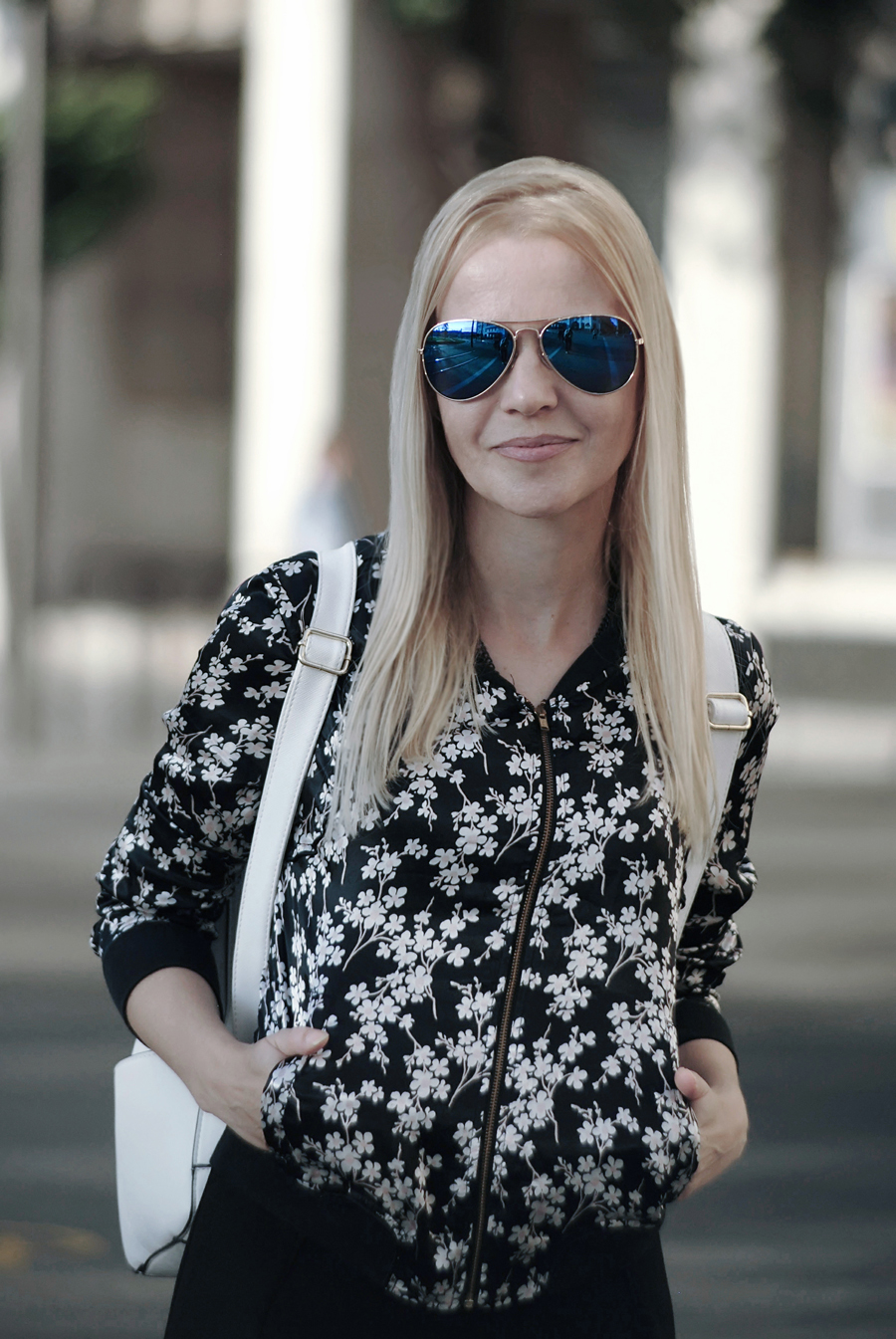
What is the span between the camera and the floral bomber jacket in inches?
69.5

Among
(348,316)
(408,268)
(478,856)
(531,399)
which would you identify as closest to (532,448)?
(531,399)

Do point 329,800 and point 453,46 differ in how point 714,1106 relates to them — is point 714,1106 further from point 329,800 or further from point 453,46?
point 453,46

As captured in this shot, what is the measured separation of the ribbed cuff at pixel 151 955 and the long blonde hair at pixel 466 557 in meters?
0.28

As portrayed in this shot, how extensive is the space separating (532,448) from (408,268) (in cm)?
1368

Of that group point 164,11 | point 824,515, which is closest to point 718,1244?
point 824,515

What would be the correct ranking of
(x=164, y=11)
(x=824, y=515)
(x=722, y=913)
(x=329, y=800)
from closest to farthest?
(x=329, y=800), (x=722, y=913), (x=824, y=515), (x=164, y=11)

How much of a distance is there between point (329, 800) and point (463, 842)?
0.15m

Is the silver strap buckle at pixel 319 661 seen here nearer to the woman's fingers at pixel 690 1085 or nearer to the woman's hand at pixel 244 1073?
the woman's hand at pixel 244 1073

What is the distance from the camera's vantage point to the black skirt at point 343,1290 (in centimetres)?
181

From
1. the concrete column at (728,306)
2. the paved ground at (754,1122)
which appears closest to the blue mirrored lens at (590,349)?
the paved ground at (754,1122)

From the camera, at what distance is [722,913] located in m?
2.11

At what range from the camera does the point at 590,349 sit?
187 cm

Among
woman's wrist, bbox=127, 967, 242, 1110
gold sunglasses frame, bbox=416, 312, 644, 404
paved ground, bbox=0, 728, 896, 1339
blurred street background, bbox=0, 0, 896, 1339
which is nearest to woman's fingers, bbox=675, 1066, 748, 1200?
woman's wrist, bbox=127, 967, 242, 1110

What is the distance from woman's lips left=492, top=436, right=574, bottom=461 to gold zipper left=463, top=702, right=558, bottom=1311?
32cm
